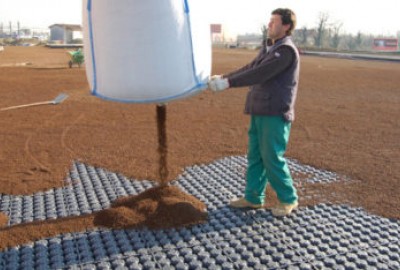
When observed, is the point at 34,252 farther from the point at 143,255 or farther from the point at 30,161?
the point at 30,161

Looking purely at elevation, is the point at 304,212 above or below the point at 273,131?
below

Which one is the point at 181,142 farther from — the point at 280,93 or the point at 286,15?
the point at 286,15

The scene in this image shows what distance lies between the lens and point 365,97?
36.2 ft

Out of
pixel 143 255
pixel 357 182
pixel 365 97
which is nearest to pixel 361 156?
pixel 357 182

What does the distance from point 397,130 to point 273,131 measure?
479 cm

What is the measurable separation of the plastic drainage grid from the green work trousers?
0.72 ft

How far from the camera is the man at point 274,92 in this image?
3293 mm

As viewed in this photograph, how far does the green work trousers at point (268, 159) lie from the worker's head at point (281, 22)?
27.6 inches

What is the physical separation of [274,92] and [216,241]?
4.34 feet

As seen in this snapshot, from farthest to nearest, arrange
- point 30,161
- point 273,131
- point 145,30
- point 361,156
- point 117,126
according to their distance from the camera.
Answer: point 117,126, point 361,156, point 30,161, point 273,131, point 145,30

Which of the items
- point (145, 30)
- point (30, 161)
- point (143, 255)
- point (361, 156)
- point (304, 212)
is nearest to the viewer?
point (145, 30)

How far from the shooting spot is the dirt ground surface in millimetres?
4402

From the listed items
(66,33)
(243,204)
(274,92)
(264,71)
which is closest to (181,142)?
(243,204)

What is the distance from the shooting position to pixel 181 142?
20.5 feet
